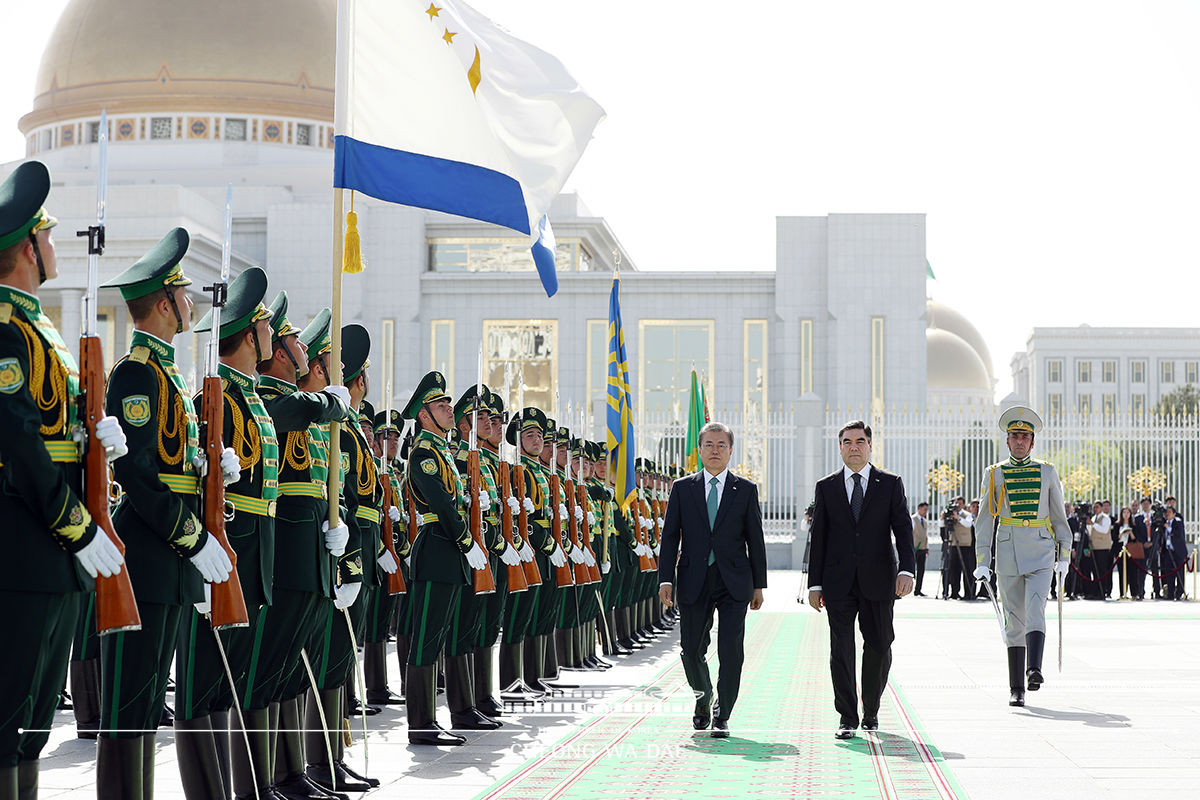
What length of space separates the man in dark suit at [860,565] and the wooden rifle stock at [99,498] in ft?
15.0

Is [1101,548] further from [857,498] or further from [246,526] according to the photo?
[246,526]

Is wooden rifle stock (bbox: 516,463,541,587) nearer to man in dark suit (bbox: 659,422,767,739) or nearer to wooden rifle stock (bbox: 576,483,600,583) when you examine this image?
man in dark suit (bbox: 659,422,767,739)

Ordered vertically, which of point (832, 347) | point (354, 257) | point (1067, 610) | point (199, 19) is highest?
point (199, 19)

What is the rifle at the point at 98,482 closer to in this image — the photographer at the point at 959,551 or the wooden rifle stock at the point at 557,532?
the wooden rifle stock at the point at 557,532

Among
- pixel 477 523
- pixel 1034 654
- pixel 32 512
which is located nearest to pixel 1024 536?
pixel 1034 654

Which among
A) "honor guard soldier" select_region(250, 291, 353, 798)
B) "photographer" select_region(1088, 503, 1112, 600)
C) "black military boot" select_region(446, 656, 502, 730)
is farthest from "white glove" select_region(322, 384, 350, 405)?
"photographer" select_region(1088, 503, 1112, 600)

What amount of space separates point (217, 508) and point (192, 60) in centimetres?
4343

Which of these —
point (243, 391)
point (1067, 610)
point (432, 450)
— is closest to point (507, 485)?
point (432, 450)

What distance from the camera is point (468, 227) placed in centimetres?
4475

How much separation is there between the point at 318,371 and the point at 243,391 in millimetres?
1147

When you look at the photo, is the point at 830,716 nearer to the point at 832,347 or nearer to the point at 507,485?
the point at 507,485

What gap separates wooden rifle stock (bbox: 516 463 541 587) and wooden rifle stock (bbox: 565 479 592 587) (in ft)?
4.83

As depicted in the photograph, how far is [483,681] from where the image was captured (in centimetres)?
884

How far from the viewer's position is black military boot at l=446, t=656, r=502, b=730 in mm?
8281
